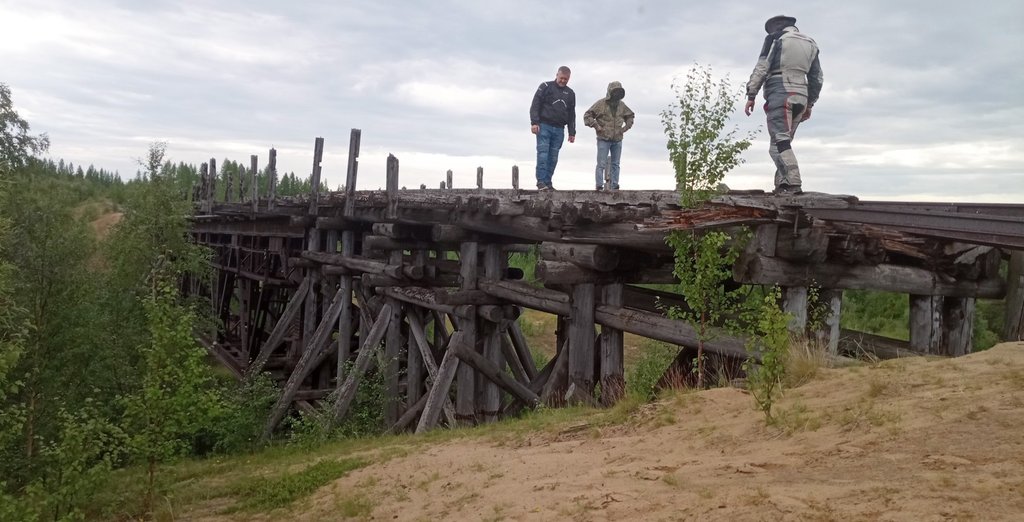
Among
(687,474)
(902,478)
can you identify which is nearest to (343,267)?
(687,474)

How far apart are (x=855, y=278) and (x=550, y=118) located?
440 cm

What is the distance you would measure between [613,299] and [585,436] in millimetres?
1784

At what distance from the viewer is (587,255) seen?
6449 mm

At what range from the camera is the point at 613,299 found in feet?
22.7

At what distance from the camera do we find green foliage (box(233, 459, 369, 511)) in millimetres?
6020

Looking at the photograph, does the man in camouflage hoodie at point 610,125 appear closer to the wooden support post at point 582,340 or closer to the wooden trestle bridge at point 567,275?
the wooden trestle bridge at point 567,275

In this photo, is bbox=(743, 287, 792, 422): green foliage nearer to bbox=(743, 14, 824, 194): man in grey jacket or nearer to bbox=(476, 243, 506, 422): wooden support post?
bbox=(743, 14, 824, 194): man in grey jacket

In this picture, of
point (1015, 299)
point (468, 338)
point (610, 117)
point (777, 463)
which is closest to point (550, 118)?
point (610, 117)

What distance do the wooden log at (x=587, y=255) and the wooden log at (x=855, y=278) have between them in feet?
4.89

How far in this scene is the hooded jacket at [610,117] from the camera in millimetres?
8625

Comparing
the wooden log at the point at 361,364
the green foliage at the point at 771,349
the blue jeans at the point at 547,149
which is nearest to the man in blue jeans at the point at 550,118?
A: the blue jeans at the point at 547,149

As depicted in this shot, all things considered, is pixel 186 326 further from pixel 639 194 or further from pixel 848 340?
pixel 848 340

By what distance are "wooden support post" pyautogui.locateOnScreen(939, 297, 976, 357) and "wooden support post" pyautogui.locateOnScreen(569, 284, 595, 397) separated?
2856 mm

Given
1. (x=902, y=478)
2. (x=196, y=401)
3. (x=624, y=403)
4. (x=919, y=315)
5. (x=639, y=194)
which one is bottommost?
(x=196, y=401)
